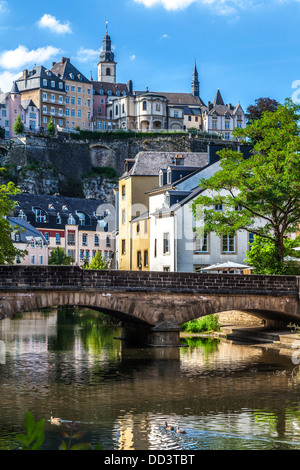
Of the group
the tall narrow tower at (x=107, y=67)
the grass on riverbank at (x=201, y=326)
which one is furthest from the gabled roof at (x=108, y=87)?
the grass on riverbank at (x=201, y=326)

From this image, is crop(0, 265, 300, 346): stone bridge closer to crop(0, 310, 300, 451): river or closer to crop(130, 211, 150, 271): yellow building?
crop(0, 310, 300, 451): river

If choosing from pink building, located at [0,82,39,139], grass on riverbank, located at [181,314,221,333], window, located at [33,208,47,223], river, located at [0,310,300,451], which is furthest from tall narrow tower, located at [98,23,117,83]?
river, located at [0,310,300,451]

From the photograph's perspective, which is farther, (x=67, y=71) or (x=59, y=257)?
(x=67, y=71)

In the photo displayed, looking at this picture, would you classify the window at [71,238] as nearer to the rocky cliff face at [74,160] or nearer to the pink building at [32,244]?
the pink building at [32,244]

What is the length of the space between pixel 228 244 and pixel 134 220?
11.1 meters

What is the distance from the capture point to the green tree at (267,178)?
125ft

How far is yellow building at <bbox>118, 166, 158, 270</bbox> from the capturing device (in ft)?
186

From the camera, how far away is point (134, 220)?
5859cm

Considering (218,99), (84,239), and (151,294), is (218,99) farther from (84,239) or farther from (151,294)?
(151,294)

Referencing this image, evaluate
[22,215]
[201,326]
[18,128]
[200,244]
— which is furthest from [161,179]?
[18,128]

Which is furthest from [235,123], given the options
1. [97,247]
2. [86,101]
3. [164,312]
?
[164,312]

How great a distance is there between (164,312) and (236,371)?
7251 millimetres

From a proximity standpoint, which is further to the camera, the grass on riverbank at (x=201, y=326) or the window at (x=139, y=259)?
the window at (x=139, y=259)

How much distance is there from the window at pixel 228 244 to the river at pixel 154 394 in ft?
40.1
